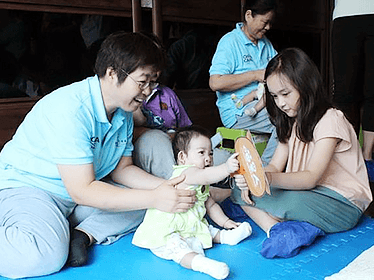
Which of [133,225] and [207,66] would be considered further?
[207,66]

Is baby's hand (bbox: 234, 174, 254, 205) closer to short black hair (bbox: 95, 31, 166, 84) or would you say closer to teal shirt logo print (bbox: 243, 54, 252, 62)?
short black hair (bbox: 95, 31, 166, 84)

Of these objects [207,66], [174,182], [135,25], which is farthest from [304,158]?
[207,66]

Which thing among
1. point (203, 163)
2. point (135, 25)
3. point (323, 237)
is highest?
point (135, 25)

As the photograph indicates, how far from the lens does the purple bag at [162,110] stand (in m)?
1.99

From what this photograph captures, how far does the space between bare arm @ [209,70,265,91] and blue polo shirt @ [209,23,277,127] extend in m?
0.05

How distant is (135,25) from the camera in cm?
262

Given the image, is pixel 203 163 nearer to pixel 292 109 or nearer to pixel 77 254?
pixel 292 109

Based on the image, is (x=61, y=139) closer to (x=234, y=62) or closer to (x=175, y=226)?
(x=175, y=226)

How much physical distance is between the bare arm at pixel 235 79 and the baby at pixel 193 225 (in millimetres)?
865

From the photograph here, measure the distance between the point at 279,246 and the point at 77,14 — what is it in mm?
1563

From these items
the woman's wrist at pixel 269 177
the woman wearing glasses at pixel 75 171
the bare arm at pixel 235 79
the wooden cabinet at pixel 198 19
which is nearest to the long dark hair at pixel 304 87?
the woman's wrist at pixel 269 177

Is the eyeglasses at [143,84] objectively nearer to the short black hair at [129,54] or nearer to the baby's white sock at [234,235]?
the short black hair at [129,54]

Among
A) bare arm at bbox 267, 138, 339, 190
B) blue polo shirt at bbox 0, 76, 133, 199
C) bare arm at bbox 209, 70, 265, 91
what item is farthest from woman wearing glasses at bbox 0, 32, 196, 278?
bare arm at bbox 209, 70, 265, 91

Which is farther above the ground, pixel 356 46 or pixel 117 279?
pixel 356 46
